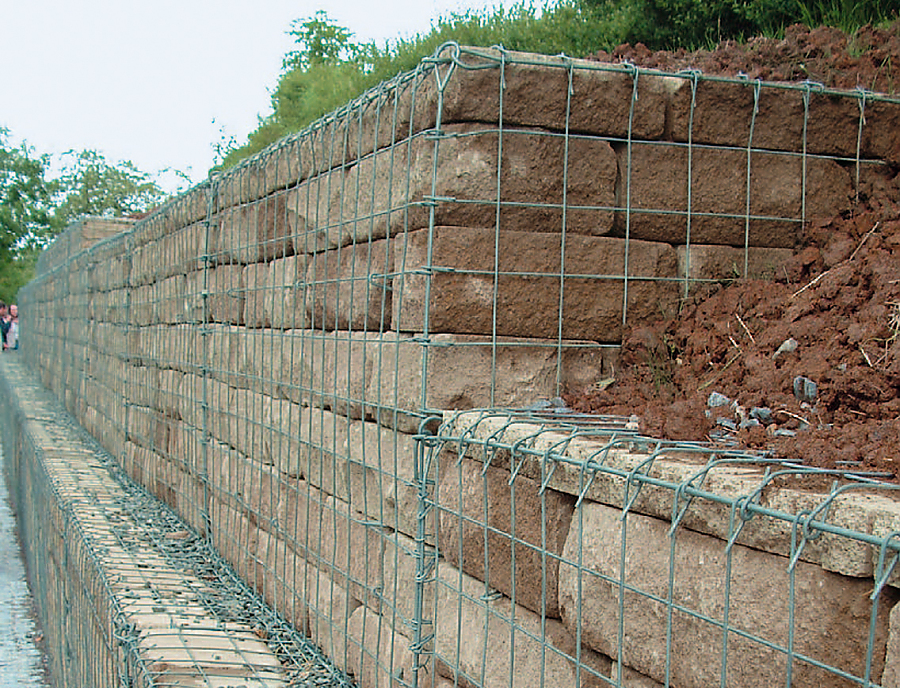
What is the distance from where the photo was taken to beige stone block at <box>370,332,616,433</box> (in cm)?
320

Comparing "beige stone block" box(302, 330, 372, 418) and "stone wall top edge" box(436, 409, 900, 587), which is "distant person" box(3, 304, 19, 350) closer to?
"beige stone block" box(302, 330, 372, 418)

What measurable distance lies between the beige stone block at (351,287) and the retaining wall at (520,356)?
13 mm

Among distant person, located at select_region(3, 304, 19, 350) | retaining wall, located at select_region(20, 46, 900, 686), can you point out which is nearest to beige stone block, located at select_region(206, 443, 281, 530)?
retaining wall, located at select_region(20, 46, 900, 686)

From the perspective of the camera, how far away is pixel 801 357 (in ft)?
9.57

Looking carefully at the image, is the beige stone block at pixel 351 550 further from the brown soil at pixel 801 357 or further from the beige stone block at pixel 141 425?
the beige stone block at pixel 141 425

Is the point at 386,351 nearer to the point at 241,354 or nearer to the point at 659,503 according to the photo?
the point at 659,503

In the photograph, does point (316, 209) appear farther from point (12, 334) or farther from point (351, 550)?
point (12, 334)

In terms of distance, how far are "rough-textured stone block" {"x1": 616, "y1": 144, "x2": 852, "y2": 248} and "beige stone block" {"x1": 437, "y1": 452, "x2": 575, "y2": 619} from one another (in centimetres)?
104

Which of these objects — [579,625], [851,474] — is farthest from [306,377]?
[851,474]

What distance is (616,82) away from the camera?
331 centimetres

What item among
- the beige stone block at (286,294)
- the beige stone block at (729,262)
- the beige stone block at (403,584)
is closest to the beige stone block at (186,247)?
the beige stone block at (286,294)

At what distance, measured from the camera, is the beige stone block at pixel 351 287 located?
3.55 meters

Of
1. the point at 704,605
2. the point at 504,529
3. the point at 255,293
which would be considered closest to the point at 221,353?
Answer: the point at 255,293

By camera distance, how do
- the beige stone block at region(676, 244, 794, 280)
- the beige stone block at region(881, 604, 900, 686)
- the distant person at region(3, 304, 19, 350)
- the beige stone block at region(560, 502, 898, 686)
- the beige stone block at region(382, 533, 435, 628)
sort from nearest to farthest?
the beige stone block at region(881, 604, 900, 686), the beige stone block at region(560, 502, 898, 686), the beige stone block at region(382, 533, 435, 628), the beige stone block at region(676, 244, 794, 280), the distant person at region(3, 304, 19, 350)
